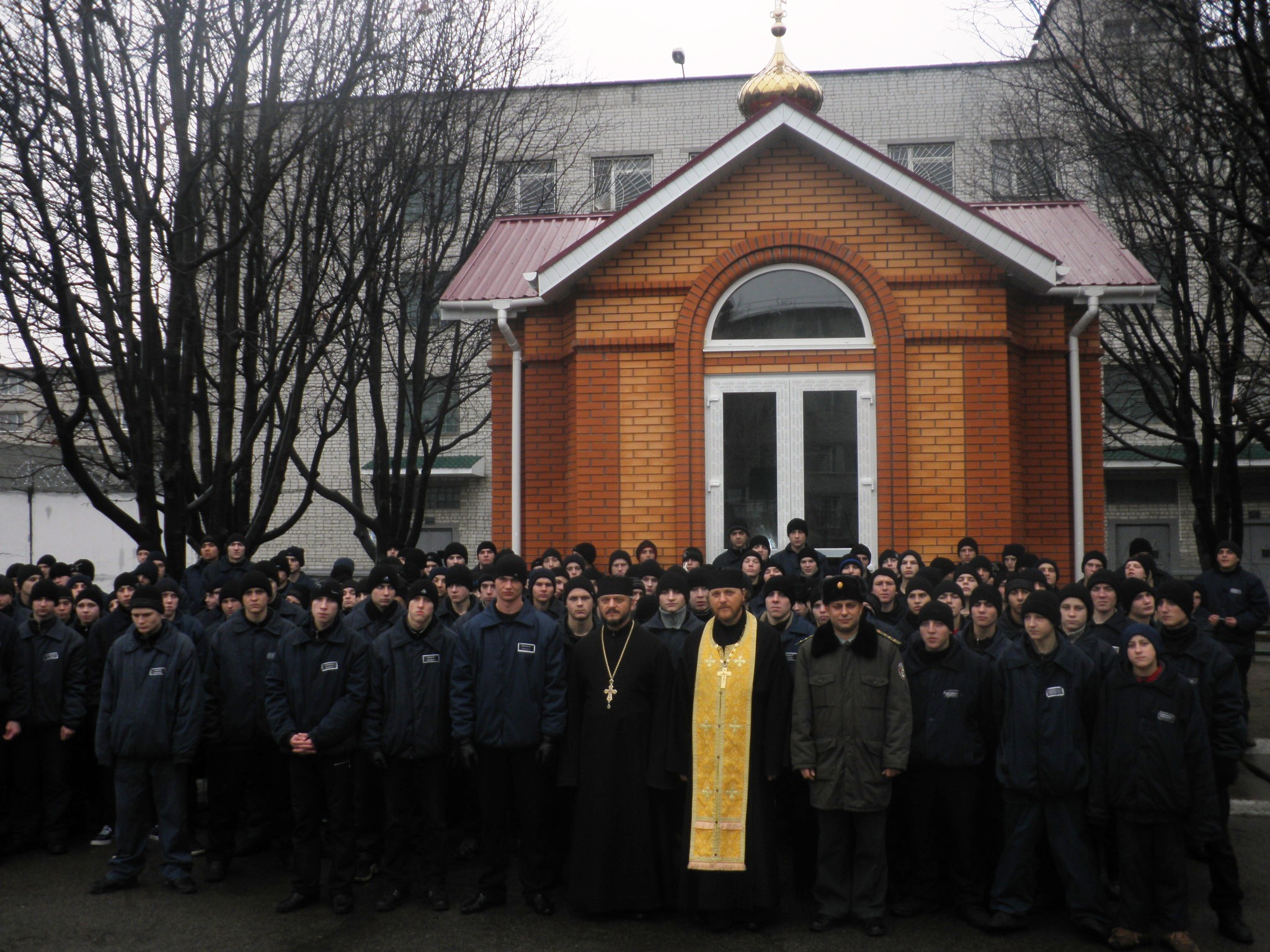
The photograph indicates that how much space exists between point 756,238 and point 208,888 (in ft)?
24.9

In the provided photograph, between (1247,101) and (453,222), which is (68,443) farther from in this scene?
(1247,101)

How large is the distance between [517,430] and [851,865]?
6699 mm

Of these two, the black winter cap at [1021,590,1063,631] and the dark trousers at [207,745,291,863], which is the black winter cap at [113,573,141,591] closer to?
the dark trousers at [207,745,291,863]

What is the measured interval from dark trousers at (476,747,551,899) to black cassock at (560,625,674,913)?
229 millimetres

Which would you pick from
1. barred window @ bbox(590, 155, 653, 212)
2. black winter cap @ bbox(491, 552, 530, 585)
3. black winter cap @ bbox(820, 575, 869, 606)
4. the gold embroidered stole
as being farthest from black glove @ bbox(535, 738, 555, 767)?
barred window @ bbox(590, 155, 653, 212)

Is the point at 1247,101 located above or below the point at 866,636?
above

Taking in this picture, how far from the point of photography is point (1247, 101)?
958 centimetres

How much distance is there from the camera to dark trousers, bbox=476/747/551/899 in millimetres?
6613

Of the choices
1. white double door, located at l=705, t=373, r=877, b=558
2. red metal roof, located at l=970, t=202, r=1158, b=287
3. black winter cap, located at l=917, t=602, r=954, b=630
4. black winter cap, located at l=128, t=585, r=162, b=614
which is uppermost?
red metal roof, located at l=970, t=202, r=1158, b=287

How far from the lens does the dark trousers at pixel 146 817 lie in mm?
7027

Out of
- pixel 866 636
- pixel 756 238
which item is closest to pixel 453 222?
pixel 756 238

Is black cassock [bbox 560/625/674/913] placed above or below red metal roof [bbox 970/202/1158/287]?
below

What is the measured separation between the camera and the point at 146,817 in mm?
7133

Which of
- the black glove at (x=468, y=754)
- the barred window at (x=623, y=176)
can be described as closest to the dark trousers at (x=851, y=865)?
the black glove at (x=468, y=754)
